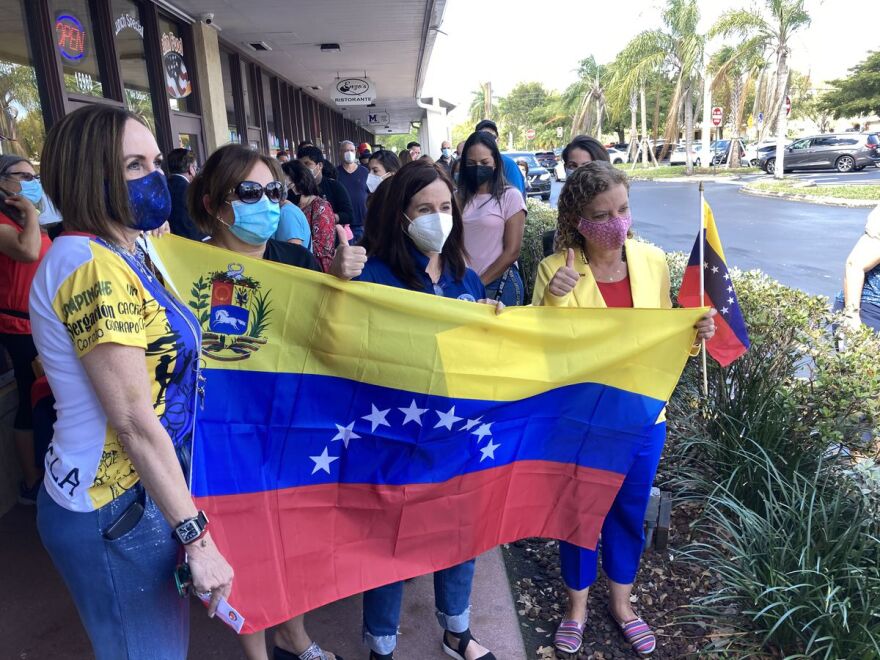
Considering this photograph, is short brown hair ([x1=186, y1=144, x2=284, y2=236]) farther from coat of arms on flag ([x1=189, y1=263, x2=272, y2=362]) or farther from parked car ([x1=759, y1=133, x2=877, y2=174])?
parked car ([x1=759, y1=133, x2=877, y2=174])

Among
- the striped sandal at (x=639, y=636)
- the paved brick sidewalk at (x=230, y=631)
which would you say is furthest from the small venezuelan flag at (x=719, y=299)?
the paved brick sidewalk at (x=230, y=631)

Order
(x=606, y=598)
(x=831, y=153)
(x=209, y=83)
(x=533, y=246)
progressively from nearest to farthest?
1. (x=606, y=598)
2. (x=533, y=246)
3. (x=209, y=83)
4. (x=831, y=153)

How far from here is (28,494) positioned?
4.08 meters

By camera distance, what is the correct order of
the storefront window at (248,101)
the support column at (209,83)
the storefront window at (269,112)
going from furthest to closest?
the storefront window at (269,112)
the storefront window at (248,101)
the support column at (209,83)

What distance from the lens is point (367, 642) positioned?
255 centimetres

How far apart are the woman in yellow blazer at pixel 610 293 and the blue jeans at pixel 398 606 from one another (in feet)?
1.48

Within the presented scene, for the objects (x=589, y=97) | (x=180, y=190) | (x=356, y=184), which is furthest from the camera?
(x=589, y=97)

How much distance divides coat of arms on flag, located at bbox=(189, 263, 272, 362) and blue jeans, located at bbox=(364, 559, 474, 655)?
1026 mm

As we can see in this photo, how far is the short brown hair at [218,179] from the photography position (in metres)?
2.53

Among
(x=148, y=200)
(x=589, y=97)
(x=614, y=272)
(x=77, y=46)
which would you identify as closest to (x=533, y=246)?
(x=614, y=272)

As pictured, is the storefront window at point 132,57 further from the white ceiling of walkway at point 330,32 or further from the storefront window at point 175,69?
the white ceiling of walkway at point 330,32

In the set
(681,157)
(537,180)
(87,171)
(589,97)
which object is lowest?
(537,180)

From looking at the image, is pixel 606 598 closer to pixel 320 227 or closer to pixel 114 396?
pixel 114 396

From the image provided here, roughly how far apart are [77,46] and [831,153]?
32364 mm
